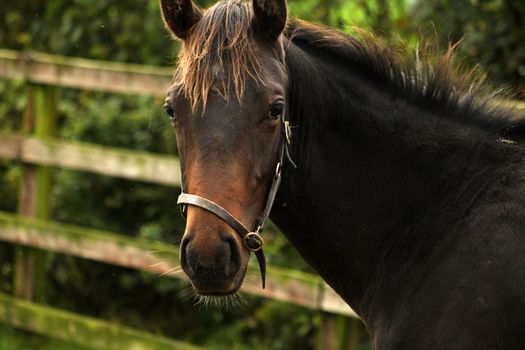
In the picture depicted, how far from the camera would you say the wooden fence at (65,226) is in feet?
17.4

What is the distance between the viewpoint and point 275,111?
2.78m

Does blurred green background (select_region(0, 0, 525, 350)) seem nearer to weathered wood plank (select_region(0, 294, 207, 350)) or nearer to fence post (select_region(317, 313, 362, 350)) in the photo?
weathered wood plank (select_region(0, 294, 207, 350))

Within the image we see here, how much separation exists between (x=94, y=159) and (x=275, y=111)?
3134 mm

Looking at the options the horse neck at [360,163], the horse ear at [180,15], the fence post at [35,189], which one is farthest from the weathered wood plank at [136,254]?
the horse ear at [180,15]

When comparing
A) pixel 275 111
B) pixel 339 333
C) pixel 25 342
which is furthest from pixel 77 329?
pixel 275 111

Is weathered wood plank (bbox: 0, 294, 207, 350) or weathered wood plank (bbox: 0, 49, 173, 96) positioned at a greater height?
weathered wood plank (bbox: 0, 49, 173, 96)

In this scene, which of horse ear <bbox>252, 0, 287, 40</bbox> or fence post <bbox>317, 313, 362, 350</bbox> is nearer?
horse ear <bbox>252, 0, 287, 40</bbox>

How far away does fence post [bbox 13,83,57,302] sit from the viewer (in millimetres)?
6113

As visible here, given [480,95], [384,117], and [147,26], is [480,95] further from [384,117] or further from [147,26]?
[147,26]

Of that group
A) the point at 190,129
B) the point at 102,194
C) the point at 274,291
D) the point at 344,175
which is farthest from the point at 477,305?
the point at 102,194

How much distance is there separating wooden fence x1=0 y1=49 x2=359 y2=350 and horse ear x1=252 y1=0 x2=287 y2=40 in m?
2.18

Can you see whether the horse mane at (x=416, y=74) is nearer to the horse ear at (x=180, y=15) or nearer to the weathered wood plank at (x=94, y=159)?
the horse ear at (x=180, y=15)

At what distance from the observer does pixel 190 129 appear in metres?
2.72

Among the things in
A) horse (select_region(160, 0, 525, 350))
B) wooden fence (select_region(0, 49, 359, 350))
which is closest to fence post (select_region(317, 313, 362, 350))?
wooden fence (select_region(0, 49, 359, 350))
